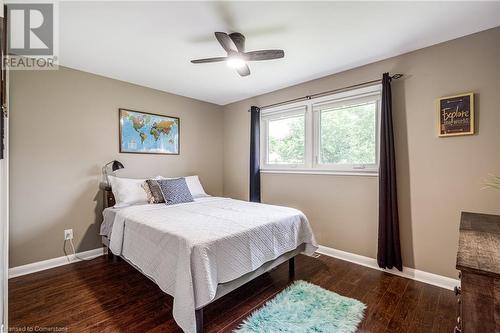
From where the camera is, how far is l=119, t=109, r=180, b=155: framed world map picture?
10.5ft

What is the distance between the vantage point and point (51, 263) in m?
2.62

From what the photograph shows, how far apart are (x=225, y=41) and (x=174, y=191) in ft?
6.16

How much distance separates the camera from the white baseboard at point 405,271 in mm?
2179

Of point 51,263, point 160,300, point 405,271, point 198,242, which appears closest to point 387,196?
point 405,271

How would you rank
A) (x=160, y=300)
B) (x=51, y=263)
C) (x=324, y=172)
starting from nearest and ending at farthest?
(x=160, y=300)
(x=51, y=263)
(x=324, y=172)

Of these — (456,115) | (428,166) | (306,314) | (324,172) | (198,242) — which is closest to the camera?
(198,242)

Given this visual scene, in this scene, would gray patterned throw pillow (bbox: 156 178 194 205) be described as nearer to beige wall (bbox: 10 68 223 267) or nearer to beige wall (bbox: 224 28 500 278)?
beige wall (bbox: 10 68 223 267)

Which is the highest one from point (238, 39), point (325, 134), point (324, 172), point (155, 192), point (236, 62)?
point (238, 39)

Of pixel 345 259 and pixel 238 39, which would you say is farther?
pixel 345 259

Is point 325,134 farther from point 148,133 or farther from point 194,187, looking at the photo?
point 148,133

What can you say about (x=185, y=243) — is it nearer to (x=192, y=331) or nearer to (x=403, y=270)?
(x=192, y=331)

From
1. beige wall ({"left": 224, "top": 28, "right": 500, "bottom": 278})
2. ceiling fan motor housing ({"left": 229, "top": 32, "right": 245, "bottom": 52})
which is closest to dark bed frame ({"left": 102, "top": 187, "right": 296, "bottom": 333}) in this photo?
beige wall ({"left": 224, "top": 28, "right": 500, "bottom": 278})

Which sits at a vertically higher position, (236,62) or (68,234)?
(236,62)

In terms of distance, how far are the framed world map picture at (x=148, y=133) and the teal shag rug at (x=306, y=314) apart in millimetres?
2608
